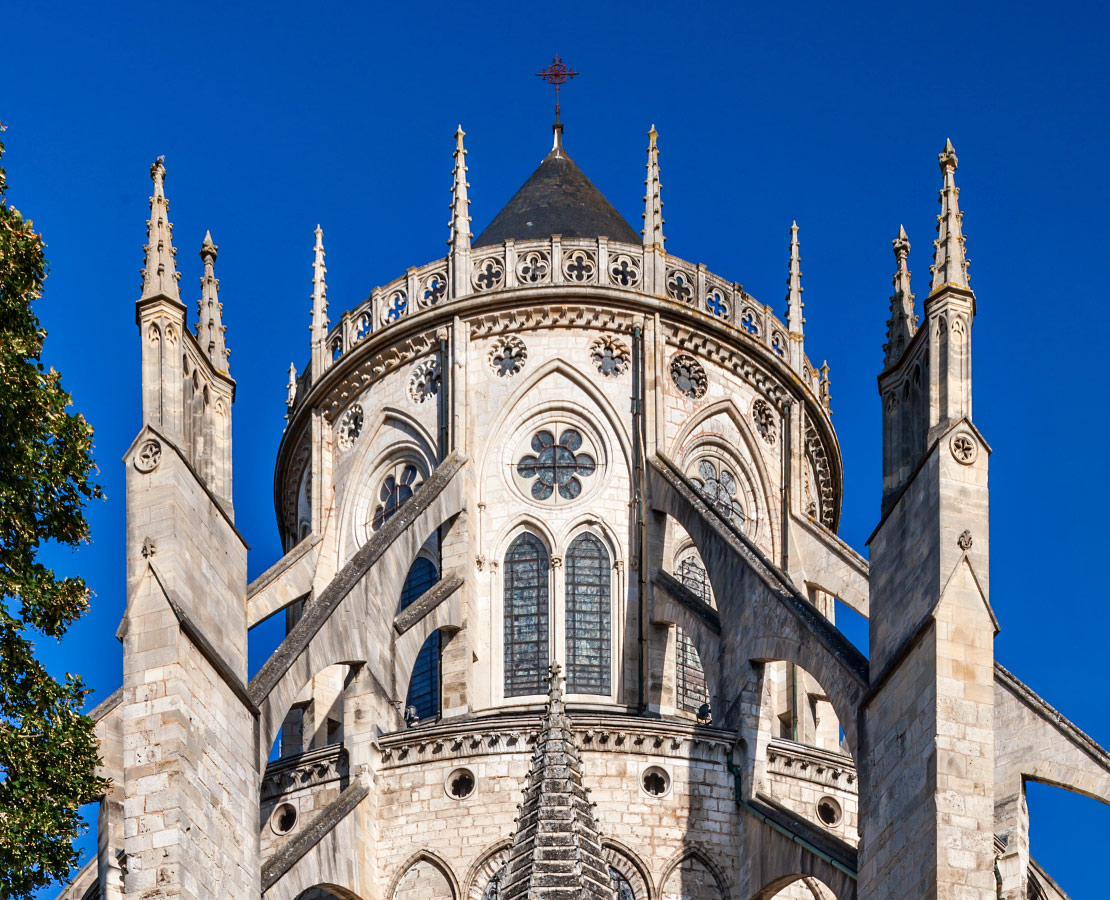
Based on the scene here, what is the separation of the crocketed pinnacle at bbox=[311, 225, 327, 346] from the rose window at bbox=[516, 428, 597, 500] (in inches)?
175

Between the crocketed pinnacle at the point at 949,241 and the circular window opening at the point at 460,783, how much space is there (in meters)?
9.86

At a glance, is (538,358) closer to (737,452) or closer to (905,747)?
(737,452)

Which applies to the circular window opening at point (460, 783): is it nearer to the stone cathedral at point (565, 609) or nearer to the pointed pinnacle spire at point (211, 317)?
the stone cathedral at point (565, 609)

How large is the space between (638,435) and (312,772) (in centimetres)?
792

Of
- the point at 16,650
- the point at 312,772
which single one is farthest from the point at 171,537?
the point at 312,772

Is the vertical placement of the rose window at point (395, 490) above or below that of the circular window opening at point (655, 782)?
above

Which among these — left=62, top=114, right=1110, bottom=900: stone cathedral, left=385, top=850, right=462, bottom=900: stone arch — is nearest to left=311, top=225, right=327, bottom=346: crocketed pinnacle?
left=62, top=114, right=1110, bottom=900: stone cathedral

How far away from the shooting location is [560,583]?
46656 millimetres

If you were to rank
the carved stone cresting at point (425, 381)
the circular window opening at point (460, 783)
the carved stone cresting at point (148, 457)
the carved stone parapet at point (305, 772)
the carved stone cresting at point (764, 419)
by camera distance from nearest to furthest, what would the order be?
the carved stone cresting at point (148, 457) → the circular window opening at point (460, 783) → the carved stone parapet at point (305, 772) → the carved stone cresting at point (425, 381) → the carved stone cresting at point (764, 419)

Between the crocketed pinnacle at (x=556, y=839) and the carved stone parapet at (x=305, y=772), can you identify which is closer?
the crocketed pinnacle at (x=556, y=839)

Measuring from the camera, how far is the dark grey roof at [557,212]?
50.7 metres

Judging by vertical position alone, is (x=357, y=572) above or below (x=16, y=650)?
above

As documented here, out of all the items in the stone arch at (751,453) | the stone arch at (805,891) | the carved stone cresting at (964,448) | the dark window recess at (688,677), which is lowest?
the stone arch at (805,891)

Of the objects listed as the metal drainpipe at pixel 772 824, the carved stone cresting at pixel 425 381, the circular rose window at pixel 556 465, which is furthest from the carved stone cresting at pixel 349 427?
the metal drainpipe at pixel 772 824
